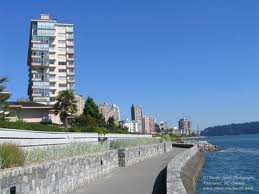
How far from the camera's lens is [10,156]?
11.4m

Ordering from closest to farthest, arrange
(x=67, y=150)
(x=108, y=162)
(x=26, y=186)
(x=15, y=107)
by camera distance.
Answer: (x=26, y=186)
(x=67, y=150)
(x=108, y=162)
(x=15, y=107)

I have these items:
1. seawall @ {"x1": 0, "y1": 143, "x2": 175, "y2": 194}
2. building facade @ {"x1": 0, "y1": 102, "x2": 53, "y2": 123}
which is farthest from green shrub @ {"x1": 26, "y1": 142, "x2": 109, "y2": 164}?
building facade @ {"x1": 0, "y1": 102, "x2": 53, "y2": 123}

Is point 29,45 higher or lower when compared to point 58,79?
higher

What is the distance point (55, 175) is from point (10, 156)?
7.52ft

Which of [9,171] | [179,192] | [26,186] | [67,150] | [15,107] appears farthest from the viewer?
[15,107]

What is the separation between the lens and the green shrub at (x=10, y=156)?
11.1 meters

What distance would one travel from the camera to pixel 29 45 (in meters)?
120

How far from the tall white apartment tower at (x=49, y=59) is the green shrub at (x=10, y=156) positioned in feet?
313

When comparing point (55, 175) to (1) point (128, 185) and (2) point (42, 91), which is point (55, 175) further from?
(2) point (42, 91)

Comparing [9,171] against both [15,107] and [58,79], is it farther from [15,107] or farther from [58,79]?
[58,79]

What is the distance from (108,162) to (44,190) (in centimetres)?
943

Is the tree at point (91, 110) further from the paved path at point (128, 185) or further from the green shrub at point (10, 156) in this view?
the green shrub at point (10, 156)

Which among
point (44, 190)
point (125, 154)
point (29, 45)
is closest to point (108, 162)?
point (125, 154)

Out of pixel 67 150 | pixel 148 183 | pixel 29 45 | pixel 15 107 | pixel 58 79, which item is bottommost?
pixel 148 183
